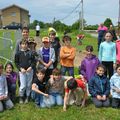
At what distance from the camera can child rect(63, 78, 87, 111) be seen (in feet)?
27.1

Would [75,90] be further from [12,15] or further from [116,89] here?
[12,15]

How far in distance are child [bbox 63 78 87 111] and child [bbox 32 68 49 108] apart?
48cm

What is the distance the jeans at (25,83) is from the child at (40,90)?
0.22m

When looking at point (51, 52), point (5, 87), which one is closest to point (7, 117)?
point (5, 87)

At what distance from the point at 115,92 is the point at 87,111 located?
0.92 metres

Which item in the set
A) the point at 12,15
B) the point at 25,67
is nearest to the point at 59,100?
the point at 25,67

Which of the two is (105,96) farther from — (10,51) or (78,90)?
(10,51)

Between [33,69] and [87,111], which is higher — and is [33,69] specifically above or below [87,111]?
above

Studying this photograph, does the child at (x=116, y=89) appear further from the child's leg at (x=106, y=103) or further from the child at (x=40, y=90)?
the child at (x=40, y=90)

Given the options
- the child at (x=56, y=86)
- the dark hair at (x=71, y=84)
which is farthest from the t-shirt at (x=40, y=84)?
the dark hair at (x=71, y=84)

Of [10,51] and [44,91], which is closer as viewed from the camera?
[44,91]

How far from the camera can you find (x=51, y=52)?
9133 mm

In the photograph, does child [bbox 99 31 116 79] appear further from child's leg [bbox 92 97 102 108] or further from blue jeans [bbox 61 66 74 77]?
child's leg [bbox 92 97 102 108]

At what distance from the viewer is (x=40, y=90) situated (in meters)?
8.61
